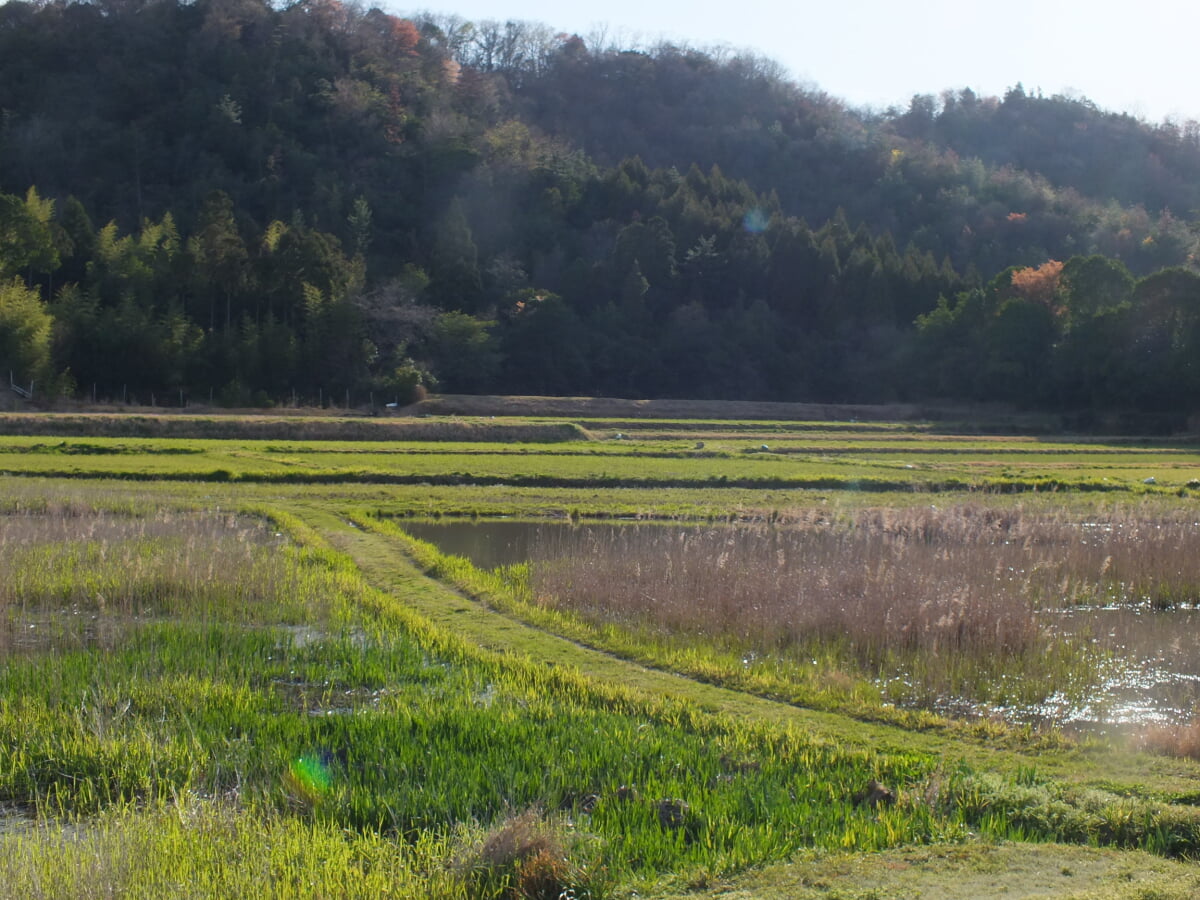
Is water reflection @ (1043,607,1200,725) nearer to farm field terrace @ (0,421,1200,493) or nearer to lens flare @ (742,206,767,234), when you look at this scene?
farm field terrace @ (0,421,1200,493)

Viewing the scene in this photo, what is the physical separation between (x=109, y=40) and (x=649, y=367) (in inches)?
1752

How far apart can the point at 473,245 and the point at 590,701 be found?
58.2 metres

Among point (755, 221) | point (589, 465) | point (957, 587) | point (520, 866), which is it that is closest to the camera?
point (520, 866)

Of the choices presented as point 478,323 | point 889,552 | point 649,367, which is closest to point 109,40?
point 478,323

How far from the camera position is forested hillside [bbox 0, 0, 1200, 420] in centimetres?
5059

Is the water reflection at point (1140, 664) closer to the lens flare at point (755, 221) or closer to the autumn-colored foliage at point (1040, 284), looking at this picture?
the autumn-colored foliage at point (1040, 284)

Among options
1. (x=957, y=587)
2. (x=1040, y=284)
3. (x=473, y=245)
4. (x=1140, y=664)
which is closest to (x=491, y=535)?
(x=957, y=587)

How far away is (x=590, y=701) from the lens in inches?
333

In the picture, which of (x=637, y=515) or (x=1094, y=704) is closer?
(x=1094, y=704)

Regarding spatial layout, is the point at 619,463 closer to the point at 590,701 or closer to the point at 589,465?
the point at 589,465

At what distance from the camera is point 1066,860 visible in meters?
5.53

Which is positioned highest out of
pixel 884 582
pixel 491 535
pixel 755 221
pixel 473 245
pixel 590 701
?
pixel 755 221

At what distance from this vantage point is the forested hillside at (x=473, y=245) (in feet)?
166

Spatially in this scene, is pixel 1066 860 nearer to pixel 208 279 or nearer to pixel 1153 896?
pixel 1153 896
